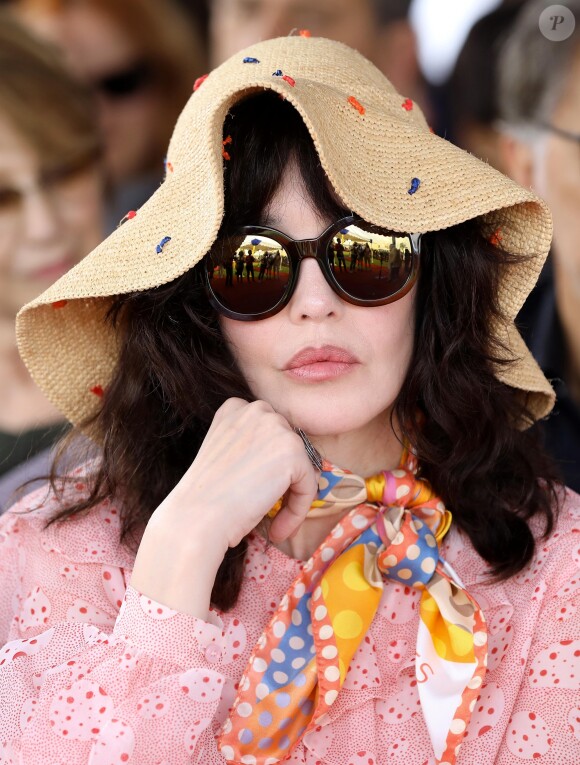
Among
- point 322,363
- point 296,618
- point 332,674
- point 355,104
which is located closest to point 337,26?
point 355,104

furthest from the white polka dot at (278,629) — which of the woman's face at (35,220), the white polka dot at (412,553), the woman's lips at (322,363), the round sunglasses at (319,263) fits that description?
the woman's face at (35,220)

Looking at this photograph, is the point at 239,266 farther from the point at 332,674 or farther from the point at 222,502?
the point at 332,674

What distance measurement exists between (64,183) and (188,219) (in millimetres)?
1627

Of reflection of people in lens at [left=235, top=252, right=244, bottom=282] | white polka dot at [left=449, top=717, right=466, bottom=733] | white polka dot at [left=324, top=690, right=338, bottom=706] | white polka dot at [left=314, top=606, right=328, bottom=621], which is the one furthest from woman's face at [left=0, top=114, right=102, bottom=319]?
white polka dot at [left=449, top=717, right=466, bottom=733]

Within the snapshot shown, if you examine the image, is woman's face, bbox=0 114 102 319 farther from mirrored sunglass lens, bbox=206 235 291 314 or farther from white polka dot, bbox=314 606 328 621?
white polka dot, bbox=314 606 328 621

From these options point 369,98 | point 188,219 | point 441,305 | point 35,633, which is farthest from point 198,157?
point 35,633

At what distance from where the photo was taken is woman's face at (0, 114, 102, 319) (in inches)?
123

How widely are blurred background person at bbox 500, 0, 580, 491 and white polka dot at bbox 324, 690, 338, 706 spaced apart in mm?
1295

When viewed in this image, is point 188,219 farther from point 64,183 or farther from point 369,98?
point 64,183

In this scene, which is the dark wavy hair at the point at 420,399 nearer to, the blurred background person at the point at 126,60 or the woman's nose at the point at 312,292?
the woman's nose at the point at 312,292

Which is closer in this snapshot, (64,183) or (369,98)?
(369,98)

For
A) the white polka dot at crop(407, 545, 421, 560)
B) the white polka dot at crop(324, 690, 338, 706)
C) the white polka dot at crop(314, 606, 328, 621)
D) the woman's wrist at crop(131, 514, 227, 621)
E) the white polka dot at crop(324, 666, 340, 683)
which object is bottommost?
the white polka dot at crop(324, 690, 338, 706)

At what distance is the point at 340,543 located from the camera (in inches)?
73.9

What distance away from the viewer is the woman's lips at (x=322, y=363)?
1753 mm
